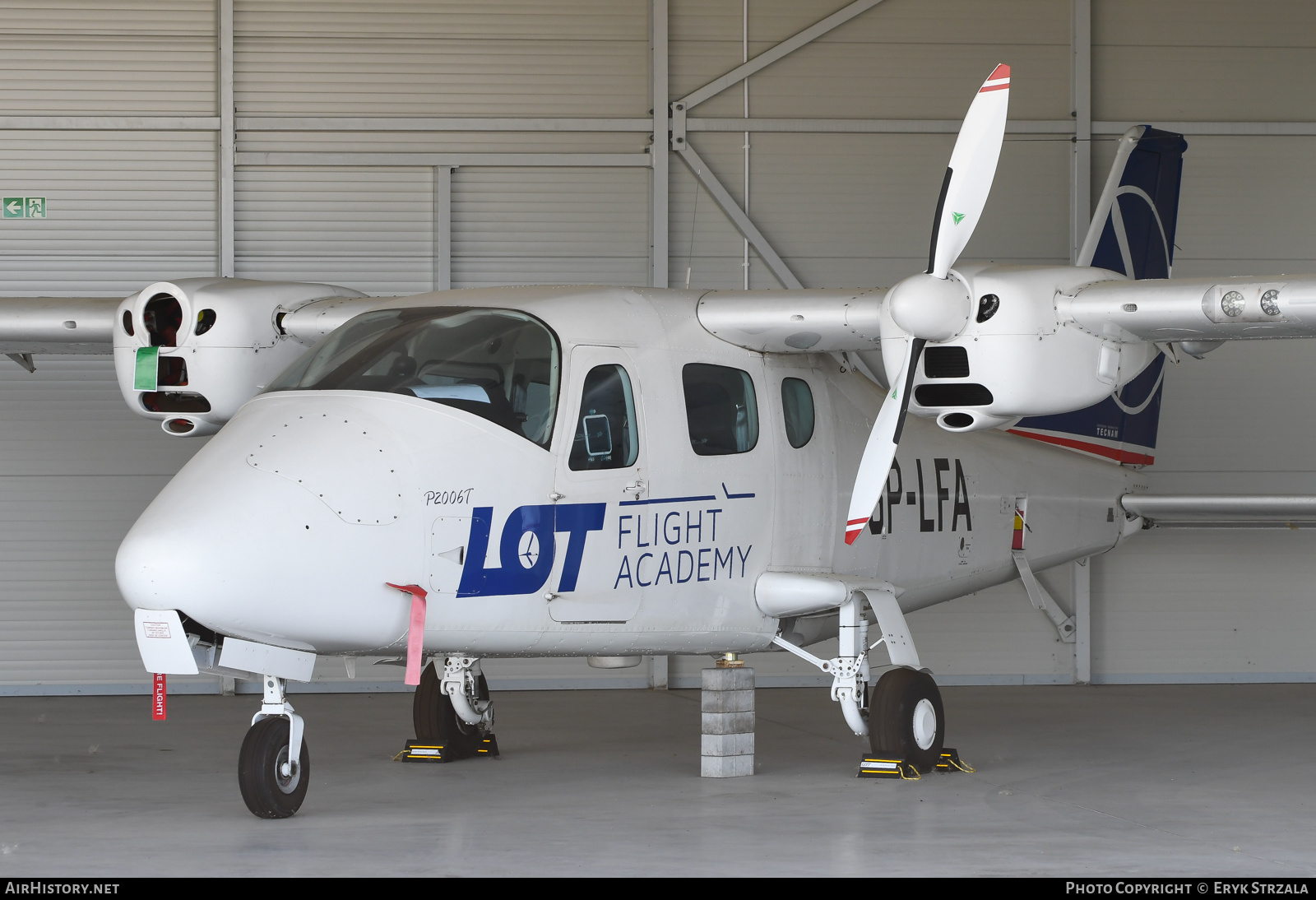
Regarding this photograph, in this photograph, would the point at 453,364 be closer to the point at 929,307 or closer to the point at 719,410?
the point at 719,410

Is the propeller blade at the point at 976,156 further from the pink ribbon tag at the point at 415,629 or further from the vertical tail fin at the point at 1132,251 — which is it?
the vertical tail fin at the point at 1132,251

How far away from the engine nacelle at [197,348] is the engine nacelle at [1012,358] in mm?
4204

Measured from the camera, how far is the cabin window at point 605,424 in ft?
25.0

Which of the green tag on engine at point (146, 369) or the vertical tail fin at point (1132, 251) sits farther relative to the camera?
the vertical tail fin at point (1132, 251)

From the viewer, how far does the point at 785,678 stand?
567 inches

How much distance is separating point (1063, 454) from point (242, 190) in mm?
7965

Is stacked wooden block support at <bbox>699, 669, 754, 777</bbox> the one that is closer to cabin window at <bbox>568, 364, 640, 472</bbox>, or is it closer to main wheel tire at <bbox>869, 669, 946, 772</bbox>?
main wheel tire at <bbox>869, 669, 946, 772</bbox>

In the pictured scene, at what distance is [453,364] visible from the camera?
7.32 meters

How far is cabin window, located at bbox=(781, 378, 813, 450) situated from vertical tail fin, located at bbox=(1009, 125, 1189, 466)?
285cm

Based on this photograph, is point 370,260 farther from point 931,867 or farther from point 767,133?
point 931,867

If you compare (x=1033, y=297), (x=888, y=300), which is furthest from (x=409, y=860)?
→ (x=1033, y=297)

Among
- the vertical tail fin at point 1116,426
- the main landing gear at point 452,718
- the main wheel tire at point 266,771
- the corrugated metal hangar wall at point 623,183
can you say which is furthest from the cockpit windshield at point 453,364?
the corrugated metal hangar wall at point 623,183

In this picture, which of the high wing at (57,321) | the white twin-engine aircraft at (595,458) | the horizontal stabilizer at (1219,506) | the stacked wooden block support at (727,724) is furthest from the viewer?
the horizontal stabilizer at (1219,506)

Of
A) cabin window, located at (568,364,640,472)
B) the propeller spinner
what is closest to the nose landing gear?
cabin window, located at (568,364,640,472)
